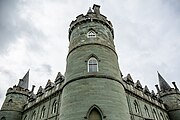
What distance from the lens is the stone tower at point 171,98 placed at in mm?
29052

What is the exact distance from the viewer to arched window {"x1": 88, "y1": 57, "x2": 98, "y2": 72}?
1350 cm

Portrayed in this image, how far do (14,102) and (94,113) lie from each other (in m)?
23.2

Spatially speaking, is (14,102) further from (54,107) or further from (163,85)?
(163,85)

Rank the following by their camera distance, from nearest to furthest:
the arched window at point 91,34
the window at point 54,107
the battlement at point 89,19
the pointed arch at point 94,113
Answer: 1. the pointed arch at point 94,113
2. the arched window at point 91,34
3. the battlement at point 89,19
4. the window at point 54,107

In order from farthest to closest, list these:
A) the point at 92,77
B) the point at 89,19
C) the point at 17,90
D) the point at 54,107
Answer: the point at 17,90, the point at 54,107, the point at 89,19, the point at 92,77

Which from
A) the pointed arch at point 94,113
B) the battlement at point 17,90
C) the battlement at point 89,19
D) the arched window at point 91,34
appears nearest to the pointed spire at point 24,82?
the battlement at point 17,90

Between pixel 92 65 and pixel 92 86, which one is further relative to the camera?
pixel 92 65

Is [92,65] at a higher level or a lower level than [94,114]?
higher

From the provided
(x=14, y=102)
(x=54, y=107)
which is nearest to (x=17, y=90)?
(x=14, y=102)

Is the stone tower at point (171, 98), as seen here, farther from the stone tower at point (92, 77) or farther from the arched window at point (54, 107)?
the arched window at point (54, 107)

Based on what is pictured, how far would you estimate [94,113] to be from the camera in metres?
11.1

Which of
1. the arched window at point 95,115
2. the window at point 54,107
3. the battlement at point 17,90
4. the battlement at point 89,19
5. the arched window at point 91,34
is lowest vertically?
the arched window at point 95,115

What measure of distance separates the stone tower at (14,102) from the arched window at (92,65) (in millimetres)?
21066

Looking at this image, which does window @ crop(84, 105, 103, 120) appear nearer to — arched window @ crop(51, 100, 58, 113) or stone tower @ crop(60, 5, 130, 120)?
stone tower @ crop(60, 5, 130, 120)
